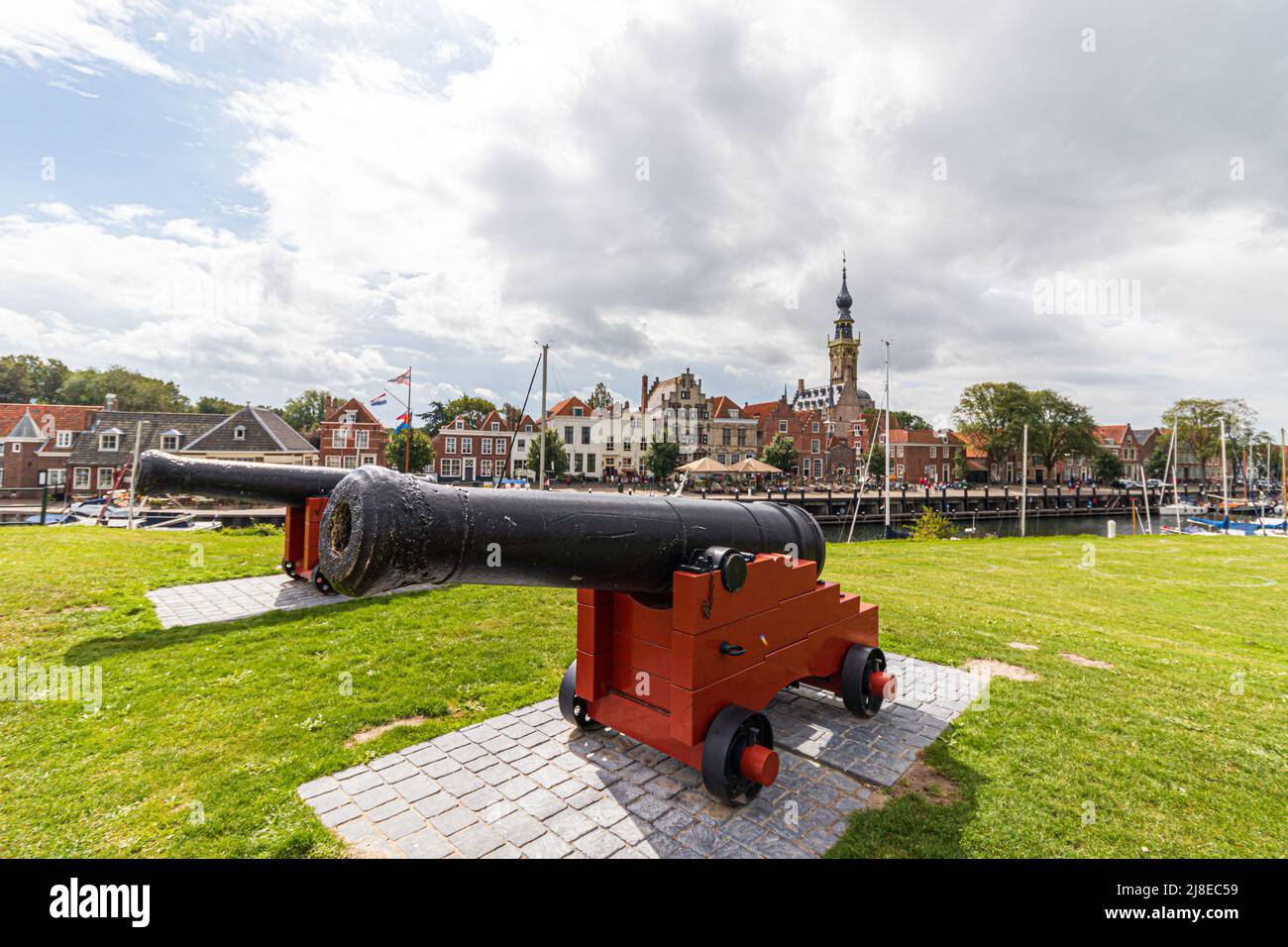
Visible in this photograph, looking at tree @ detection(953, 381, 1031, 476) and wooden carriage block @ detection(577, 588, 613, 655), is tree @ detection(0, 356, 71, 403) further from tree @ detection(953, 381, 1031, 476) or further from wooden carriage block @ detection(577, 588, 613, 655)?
tree @ detection(953, 381, 1031, 476)

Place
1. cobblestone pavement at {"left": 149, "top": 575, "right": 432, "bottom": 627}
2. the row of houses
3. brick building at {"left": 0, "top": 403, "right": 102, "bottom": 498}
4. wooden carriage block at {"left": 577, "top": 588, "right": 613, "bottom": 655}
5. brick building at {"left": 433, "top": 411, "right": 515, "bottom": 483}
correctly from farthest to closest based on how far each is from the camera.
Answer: brick building at {"left": 433, "top": 411, "right": 515, "bottom": 483} → brick building at {"left": 0, "top": 403, "right": 102, "bottom": 498} → the row of houses → cobblestone pavement at {"left": 149, "top": 575, "right": 432, "bottom": 627} → wooden carriage block at {"left": 577, "top": 588, "right": 613, "bottom": 655}

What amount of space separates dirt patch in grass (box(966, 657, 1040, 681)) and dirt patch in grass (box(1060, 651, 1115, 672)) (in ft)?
2.42

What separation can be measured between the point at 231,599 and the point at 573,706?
6773mm

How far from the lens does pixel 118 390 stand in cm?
5675

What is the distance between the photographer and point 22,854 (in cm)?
291

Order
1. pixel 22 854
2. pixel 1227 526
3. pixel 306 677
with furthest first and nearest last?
pixel 1227 526
pixel 306 677
pixel 22 854

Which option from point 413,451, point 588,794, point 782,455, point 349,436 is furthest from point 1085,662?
point 413,451

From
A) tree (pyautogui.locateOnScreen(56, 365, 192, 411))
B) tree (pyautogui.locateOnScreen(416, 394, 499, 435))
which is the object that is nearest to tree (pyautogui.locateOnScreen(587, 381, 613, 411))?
tree (pyautogui.locateOnScreen(416, 394, 499, 435))

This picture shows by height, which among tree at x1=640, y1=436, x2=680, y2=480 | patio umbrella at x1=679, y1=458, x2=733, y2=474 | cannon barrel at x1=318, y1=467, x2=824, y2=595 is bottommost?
cannon barrel at x1=318, y1=467, x2=824, y2=595

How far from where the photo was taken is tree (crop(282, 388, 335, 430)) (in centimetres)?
7550

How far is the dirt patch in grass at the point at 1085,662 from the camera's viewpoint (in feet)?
20.1
